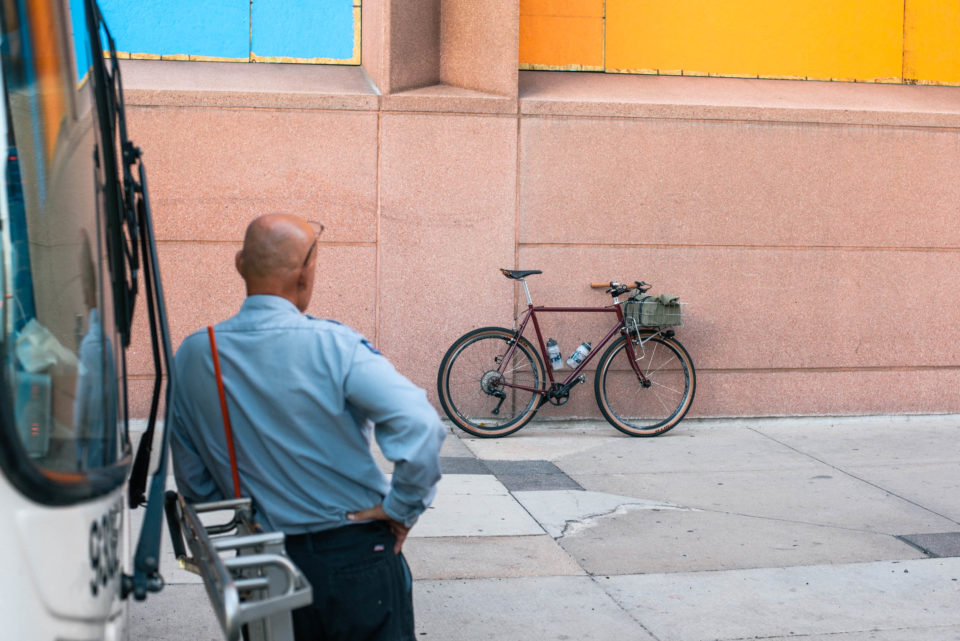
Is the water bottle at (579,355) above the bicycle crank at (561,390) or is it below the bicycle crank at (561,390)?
above

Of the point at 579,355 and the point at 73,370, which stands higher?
the point at 73,370

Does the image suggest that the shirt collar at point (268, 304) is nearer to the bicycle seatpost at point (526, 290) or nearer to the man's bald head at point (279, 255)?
the man's bald head at point (279, 255)

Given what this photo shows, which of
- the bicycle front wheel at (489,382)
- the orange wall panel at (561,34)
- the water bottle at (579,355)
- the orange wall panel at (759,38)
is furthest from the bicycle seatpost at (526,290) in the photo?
the orange wall panel at (759,38)

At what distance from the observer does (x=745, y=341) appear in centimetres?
Answer: 871

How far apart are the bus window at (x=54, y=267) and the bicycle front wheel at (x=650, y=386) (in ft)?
20.8

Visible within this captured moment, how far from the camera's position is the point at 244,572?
2.37m

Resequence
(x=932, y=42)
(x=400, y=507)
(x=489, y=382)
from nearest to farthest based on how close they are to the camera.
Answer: (x=400, y=507) < (x=489, y=382) < (x=932, y=42)

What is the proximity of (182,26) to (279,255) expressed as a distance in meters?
6.63

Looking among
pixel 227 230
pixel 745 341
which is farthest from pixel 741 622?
pixel 227 230

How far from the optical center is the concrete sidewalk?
4363 millimetres

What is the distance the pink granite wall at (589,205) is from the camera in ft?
26.5

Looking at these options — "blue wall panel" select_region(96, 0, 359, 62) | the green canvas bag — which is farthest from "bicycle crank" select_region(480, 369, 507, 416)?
"blue wall panel" select_region(96, 0, 359, 62)

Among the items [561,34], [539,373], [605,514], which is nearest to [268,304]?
[605,514]

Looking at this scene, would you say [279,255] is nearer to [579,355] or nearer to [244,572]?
[244,572]
